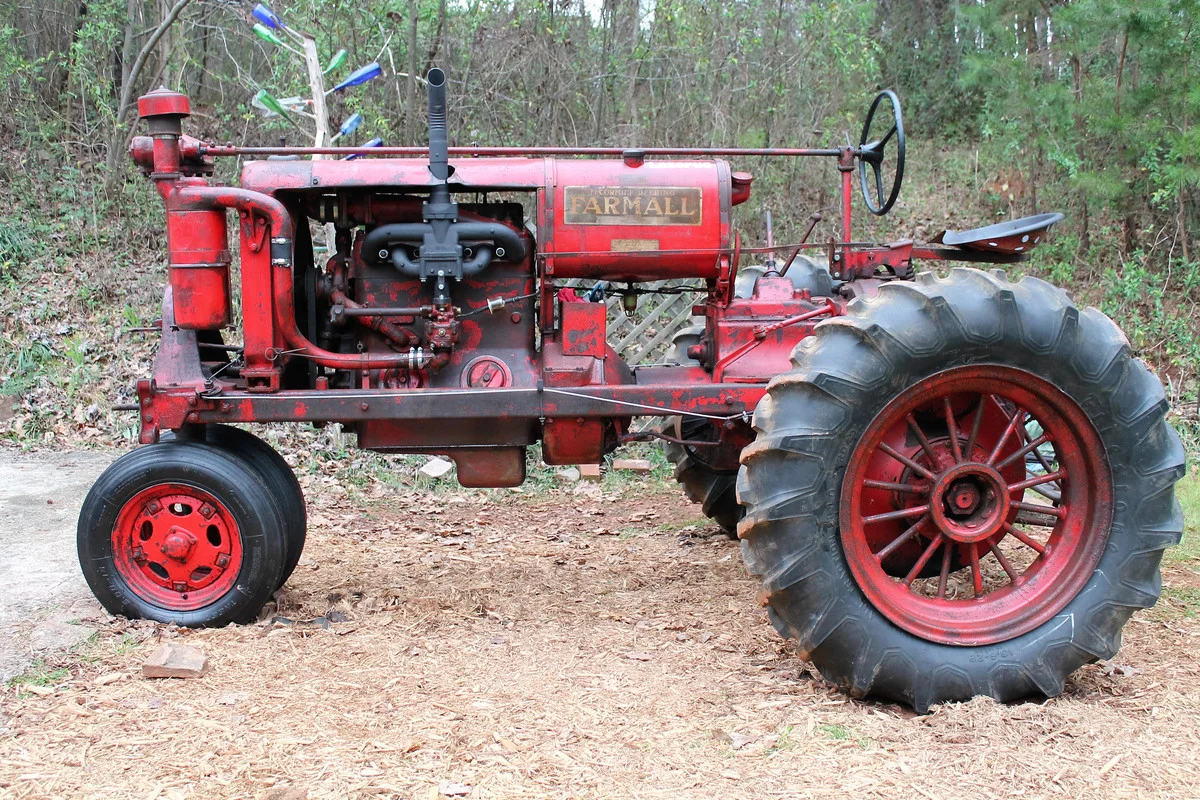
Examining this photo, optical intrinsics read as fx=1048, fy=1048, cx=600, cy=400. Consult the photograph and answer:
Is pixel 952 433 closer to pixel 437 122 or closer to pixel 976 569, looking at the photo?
pixel 976 569

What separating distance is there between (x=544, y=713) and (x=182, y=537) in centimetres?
166

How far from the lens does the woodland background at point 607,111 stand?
9289 mm

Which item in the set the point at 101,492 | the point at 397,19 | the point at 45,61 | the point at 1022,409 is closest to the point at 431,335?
the point at 101,492

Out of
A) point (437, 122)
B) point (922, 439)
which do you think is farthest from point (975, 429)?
point (437, 122)

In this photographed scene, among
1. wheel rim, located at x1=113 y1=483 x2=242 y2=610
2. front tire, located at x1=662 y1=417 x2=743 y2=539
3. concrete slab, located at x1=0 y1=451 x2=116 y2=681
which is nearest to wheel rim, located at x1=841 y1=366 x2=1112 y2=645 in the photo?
front tire, located at x1=662 y1=417 x2=743 y2=539

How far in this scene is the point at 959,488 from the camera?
3811mm

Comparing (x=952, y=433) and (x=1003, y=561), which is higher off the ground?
(x=952, y=433)

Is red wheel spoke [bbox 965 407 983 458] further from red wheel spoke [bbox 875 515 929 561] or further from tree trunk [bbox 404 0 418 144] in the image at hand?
tree trunk [bbox 404 0 418 144]

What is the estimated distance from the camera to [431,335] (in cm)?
425

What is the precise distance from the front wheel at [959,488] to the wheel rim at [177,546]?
2082 millimetres

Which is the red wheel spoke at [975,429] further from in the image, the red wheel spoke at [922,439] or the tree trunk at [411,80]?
the tree trunk at [411,80]

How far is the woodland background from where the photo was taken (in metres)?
9.29

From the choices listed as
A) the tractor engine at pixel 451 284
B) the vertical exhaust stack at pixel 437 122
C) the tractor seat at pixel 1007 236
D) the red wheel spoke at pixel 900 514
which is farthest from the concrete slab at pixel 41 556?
the tractor seat at pixel 1007 236

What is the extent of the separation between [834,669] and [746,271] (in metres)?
2.61
